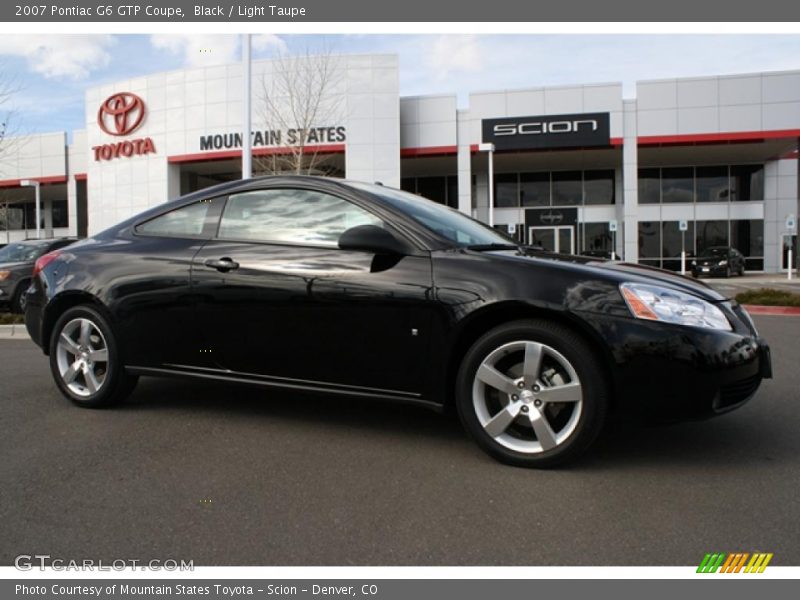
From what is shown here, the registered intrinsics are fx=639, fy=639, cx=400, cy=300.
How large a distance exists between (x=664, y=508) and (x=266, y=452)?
209 cm

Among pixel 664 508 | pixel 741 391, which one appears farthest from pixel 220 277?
pixel 741 391

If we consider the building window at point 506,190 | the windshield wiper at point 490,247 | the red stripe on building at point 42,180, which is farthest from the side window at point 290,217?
the red stripe on building at point 42,180

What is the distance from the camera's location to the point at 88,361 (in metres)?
4.50

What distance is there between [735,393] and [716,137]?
27114mm

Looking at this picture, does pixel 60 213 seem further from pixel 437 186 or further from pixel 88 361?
pixel 88 361

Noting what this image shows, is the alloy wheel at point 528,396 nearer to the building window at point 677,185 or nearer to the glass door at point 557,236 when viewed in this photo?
the glass door at point 557,236

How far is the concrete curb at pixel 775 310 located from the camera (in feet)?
38.9

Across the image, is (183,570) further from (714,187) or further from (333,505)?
(714,187)

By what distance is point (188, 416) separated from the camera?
4.39 m

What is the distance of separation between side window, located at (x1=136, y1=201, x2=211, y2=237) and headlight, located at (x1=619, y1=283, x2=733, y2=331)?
2.70m

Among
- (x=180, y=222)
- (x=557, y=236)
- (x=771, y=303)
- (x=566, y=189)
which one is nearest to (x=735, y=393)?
(x=180, y=222)

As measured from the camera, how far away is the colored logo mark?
7.67ft

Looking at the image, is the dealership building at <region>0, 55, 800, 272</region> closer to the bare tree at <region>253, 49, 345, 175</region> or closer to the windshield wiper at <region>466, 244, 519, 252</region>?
the bare tree at <region>253, 49, 345, 175</region>

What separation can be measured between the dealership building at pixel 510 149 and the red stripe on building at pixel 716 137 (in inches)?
2.1
